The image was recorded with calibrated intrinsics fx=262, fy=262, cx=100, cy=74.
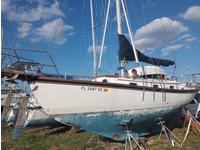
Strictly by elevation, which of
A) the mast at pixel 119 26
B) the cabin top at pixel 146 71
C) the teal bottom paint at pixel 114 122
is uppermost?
the mast at pixel 119 26

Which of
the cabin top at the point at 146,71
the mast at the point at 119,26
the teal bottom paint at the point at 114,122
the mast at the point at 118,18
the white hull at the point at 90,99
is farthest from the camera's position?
the mast at the point at 118,18

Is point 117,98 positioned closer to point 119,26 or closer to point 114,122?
point 114,122

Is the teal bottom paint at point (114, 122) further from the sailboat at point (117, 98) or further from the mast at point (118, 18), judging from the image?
the mast at point (118, 18)

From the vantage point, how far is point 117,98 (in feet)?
34.8

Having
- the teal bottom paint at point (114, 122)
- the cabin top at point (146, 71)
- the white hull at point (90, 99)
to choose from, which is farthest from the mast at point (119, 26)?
the teal bottom paint at point (114, 122)

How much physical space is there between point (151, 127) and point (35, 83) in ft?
20.7

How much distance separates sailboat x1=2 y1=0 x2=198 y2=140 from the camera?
31.6 ft

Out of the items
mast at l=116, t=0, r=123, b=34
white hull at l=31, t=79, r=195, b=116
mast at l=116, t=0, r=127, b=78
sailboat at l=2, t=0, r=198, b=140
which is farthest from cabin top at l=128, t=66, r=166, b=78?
mast at l=116, t=0, r=123, b=34

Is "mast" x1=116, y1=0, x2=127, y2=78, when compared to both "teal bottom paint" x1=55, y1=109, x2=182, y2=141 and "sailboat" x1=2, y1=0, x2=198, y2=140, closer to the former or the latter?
"sailboat" x1=2, y1=0, x2=198, y2=140

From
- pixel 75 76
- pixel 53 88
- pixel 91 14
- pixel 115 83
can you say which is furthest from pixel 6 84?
pixel 91 14

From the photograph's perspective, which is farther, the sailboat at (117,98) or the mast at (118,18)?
the mast at (118,18)

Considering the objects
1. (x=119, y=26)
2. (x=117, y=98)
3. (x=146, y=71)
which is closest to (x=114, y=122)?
(x=117, y=98)

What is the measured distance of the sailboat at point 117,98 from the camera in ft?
31.6

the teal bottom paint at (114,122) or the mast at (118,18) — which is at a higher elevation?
the mast at (118,18)
